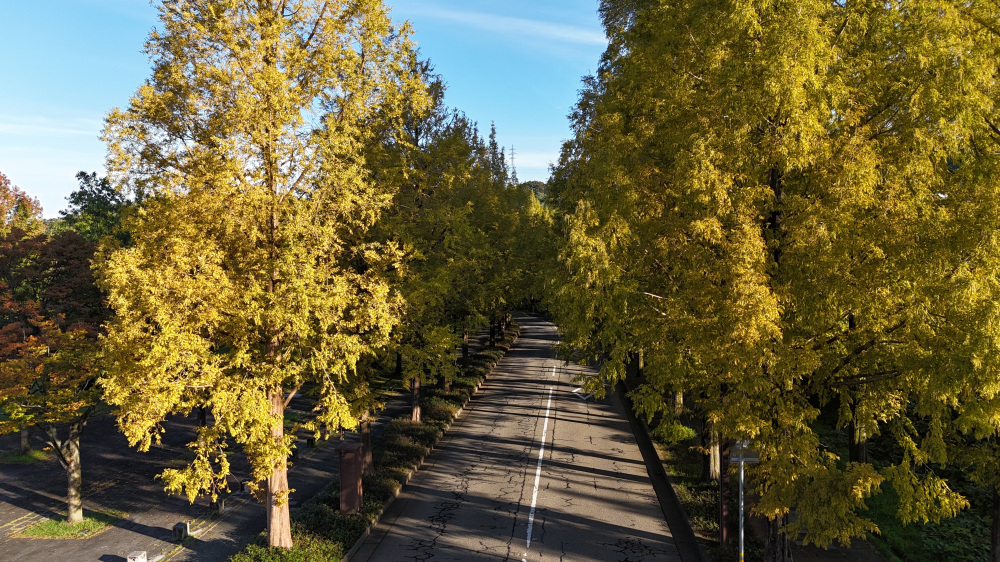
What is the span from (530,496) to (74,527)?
12958 mm

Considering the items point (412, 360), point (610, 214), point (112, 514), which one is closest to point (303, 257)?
point (610, 214)

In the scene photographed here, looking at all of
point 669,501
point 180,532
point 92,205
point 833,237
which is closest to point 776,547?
point 669,501

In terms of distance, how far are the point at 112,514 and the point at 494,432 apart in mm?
13201


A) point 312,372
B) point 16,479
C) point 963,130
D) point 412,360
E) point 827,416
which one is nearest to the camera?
point 963,130

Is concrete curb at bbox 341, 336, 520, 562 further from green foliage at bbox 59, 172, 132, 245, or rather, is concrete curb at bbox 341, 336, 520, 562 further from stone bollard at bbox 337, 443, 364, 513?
green foliage at bbox 59, 172, 132, 245

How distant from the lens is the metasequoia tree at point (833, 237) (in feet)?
24.8

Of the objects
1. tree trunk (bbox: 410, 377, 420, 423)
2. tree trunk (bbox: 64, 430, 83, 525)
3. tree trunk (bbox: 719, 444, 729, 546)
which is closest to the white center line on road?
tree trunk (bbox: 719, 444, 729, 546)

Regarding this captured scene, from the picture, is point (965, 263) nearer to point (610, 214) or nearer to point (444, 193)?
point (610, 214)

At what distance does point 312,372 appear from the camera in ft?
39.4

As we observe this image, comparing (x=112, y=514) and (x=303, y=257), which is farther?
(x=112, y=514)

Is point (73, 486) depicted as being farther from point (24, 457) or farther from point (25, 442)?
point (25, 442)

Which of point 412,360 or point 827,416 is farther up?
point 412,360

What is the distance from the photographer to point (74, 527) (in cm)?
1544

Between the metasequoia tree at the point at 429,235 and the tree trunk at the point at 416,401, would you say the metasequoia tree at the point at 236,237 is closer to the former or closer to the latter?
the metasequoia tree at the point at 429,235
